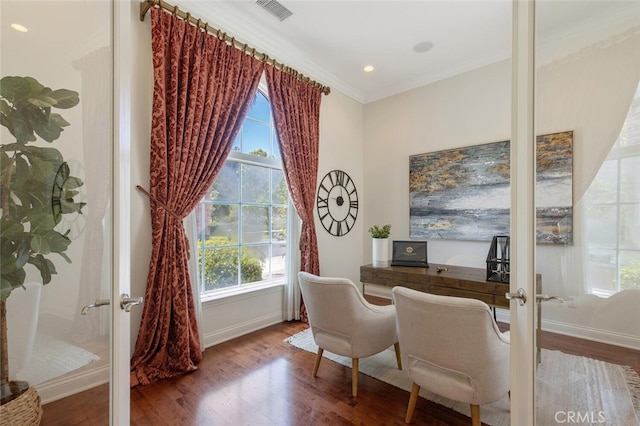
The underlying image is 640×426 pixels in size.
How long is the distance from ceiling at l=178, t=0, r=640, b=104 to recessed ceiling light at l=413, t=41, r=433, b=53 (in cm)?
4

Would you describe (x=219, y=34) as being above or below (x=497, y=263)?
above

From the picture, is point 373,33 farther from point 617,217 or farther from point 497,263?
point 617,217

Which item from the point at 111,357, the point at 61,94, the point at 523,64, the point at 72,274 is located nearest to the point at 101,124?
the point at 61,94

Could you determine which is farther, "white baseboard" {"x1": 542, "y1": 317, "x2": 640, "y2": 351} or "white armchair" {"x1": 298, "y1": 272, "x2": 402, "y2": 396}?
"white armchair" {"x1": 298, "y1": 272, "x2": 402, "y2": 396}

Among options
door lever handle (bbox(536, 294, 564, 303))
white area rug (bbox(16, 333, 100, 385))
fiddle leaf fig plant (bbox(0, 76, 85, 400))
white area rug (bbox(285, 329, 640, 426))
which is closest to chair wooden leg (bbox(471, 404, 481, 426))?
white area rug (bbox(285, 329, 640, 426))

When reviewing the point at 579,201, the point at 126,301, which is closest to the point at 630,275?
the point at 579,201

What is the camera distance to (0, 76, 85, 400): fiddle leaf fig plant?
962 mm

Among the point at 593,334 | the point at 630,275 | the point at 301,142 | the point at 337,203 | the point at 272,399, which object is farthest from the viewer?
the point at 337,203

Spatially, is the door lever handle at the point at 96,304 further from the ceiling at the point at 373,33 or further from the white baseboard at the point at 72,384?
the ceiling at the point at 373,33

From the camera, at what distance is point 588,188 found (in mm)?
1016

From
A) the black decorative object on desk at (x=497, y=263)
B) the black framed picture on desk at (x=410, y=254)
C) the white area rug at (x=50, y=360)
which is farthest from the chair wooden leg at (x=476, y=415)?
the white area rug at (x=50, y=360)

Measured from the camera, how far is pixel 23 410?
978mm

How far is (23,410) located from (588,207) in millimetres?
2133

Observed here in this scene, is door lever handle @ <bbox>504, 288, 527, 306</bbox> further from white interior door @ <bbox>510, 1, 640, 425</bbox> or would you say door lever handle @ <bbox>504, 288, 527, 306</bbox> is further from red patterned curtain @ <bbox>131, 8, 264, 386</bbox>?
red patterned curtain @ <bbox>131, 8, 264, 386</bbox>
